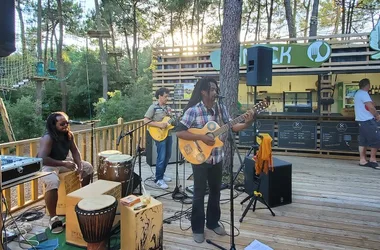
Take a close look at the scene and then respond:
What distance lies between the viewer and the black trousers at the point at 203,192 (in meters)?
2.62

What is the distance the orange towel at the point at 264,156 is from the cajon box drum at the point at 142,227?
55.4 inches

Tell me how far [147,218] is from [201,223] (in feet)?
2.11

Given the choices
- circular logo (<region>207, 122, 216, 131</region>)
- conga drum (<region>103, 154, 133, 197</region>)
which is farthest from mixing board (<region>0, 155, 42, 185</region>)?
circular logo (<region>207, 122, 216, 131</region>)

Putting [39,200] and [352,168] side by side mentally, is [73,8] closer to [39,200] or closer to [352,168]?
[39,200]

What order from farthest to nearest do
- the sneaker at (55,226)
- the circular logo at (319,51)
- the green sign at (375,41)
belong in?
the circular logo at (319,51), the green sign at (375,41), the sneaker at (55,226)

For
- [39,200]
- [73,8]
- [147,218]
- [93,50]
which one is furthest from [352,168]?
[93,50]

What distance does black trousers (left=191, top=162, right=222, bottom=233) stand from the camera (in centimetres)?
262

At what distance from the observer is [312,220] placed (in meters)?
3.13

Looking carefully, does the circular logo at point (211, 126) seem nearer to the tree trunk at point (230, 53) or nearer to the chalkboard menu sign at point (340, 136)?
the tree trunk at point (230, 53)

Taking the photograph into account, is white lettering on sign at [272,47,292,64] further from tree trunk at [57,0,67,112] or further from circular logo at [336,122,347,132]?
tree trunk at [57,0,67,112]

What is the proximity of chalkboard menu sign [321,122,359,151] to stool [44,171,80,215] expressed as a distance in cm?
574

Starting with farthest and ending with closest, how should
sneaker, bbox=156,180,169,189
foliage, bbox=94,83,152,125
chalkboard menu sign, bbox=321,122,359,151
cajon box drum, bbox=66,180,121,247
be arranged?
foliage, bbox=94,83,152,125
chalkboard menu sign, bbox=321,122,359,151
sneaker, bbox=156,180,169,189
cajon box drum, bbox=66,180,121,247

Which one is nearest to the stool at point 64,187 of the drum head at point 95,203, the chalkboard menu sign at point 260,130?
the drum head at point 95,203

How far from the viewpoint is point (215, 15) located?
18.4 metres
